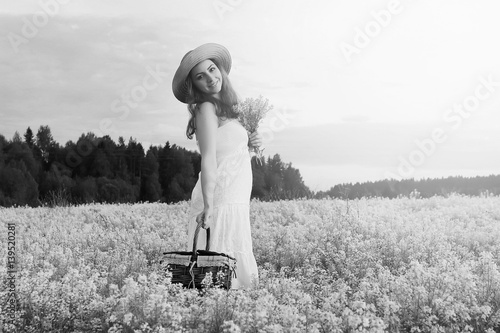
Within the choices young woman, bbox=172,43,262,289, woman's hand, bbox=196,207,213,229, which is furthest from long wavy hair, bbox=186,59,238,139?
woman's hand, bbox=196,207,213,229

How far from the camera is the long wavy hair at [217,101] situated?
6457 mm

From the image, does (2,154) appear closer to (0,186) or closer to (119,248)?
(0,186)

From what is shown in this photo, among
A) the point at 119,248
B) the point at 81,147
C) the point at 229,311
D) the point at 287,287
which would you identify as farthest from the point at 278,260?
the point at 81,147

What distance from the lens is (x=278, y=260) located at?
9.59 m

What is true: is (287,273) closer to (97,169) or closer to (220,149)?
(220,149)

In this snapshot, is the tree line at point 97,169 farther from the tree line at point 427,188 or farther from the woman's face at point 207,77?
the woman's face at point 207,77

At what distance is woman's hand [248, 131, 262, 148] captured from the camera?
6855 millimetres

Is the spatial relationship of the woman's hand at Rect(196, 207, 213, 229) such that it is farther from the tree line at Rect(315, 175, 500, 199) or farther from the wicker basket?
the tree line at Rect(315, 175, 500, 199)

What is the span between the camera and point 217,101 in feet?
21.3

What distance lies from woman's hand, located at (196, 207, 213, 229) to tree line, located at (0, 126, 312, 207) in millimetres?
23383

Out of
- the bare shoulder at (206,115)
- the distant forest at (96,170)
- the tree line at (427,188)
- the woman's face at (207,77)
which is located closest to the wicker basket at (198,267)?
the bare shoulder at (206,115)

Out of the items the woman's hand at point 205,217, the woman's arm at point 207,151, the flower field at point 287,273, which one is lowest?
the flower field at point 287,273

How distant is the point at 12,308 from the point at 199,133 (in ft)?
8.13

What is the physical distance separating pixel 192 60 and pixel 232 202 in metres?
1.60
